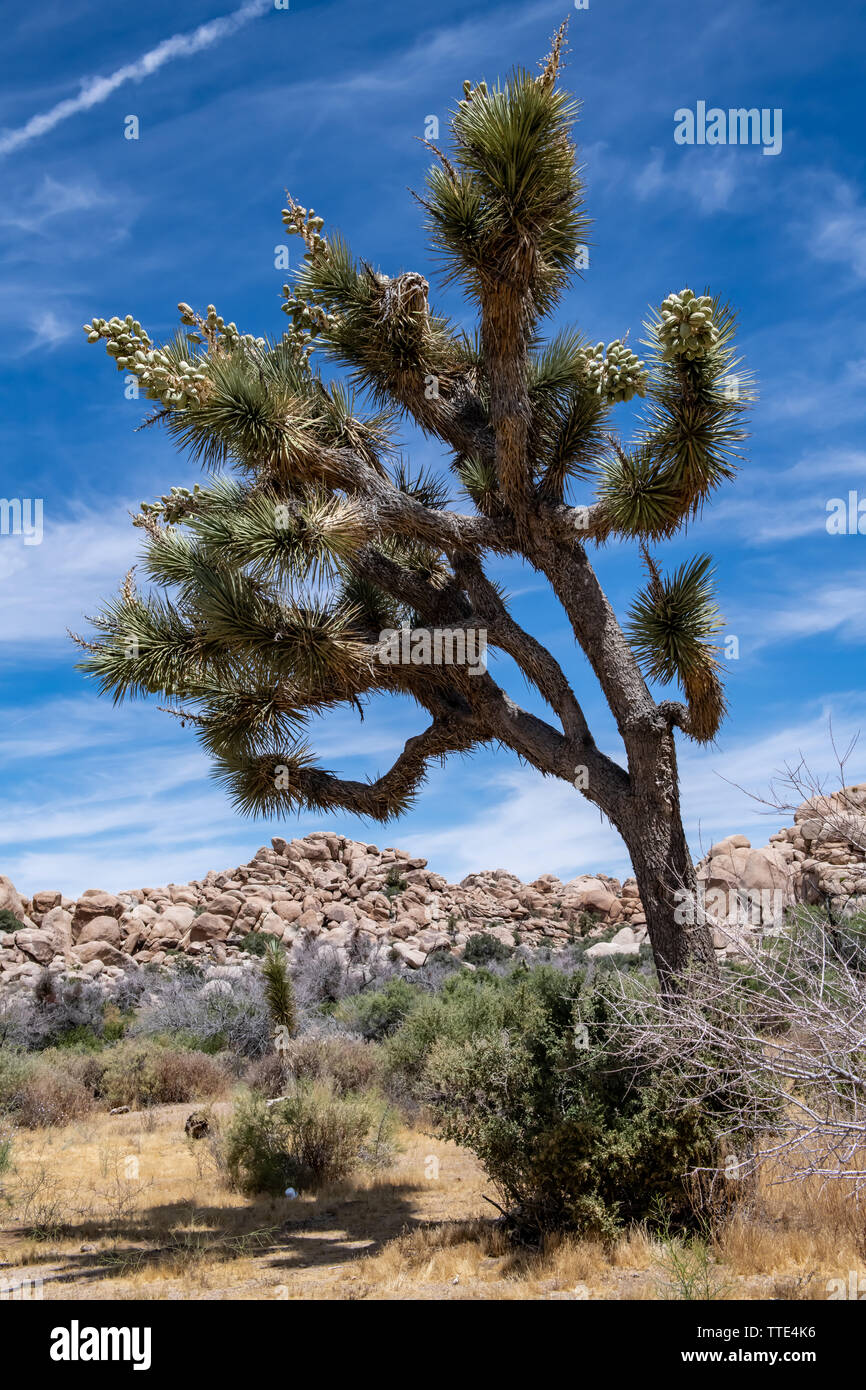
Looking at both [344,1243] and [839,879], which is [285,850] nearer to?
[839,879]

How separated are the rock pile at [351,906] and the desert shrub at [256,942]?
0.28 m

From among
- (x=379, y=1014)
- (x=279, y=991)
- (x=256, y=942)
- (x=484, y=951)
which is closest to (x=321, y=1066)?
(x=279, y=991)

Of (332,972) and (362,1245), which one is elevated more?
(332,972)

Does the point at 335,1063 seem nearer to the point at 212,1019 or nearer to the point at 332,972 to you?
the point at 212,1019

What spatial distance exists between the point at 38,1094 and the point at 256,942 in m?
14.0

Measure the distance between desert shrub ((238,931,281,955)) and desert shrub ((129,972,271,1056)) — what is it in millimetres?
6661

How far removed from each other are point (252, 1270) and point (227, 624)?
4634mm

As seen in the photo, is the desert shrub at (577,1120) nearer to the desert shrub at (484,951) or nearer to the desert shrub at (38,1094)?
the desert shrub at (38,1094)

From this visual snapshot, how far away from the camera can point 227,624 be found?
7785 mm

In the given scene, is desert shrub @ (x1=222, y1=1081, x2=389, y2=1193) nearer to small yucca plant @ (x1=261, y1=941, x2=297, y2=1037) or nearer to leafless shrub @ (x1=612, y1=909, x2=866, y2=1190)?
small yucca plant @ (x1=261, y1=941, x2=297, y2=1037)

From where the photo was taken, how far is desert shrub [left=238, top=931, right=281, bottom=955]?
2728 centimetres

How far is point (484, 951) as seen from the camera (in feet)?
86.3

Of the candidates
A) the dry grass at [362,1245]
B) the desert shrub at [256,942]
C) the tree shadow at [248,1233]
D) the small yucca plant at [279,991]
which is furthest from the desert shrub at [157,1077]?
the desert shrub at [256,942]
